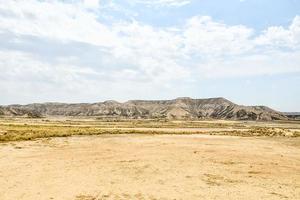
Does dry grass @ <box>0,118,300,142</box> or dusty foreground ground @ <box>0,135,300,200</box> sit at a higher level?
dry grass @ <box>0,118,300,142</box>

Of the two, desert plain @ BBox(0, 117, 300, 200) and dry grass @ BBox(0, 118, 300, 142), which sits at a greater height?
dry grass @ BBox(0, 118, 300, 142)

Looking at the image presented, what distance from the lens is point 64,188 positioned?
→ 1819cm

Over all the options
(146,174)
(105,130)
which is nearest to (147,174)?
(146,174)

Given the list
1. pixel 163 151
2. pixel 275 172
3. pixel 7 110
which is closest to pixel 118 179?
pixel 275 172

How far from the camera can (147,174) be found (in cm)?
2203

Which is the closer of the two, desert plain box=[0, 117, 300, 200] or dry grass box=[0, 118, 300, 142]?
desert plain box=[0, 117, 300, 200]

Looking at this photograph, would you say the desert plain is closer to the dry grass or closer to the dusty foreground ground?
the dusty foreground ground

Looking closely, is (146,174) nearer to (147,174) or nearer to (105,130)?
(147,174)

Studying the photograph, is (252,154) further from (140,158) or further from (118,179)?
(118,179)

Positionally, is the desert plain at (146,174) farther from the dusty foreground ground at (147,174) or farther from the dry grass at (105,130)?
the dry grass at (105,130)

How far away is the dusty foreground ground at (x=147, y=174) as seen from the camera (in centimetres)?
1739

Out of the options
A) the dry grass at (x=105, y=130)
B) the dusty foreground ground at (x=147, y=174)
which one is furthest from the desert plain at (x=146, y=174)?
the dry grass at (x=105, y=130)

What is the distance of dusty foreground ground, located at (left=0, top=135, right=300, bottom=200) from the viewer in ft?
57.1

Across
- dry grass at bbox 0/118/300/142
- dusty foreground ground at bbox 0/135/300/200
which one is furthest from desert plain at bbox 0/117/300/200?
dry grass at bbox 0/118/300/142
